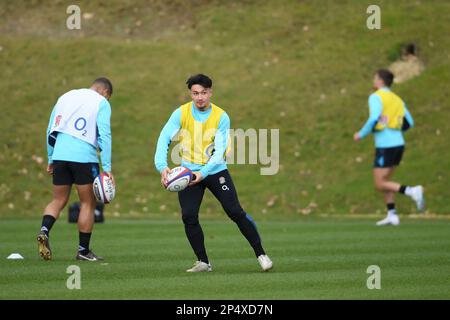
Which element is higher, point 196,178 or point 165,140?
point 165,140

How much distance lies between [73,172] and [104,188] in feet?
2.01

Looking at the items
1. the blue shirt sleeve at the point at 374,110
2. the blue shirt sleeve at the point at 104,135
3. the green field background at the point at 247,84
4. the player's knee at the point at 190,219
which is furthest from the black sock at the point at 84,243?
the green field background at the point at 247,84

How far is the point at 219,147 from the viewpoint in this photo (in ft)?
39.3

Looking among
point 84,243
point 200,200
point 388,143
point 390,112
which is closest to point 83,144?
point 84,243

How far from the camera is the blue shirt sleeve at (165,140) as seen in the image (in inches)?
466

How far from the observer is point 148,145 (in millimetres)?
28672

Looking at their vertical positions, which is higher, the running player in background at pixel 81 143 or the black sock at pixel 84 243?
the running player in background at pixel 81 143

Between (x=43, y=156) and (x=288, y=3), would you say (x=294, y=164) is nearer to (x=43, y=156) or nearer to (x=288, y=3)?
(x=43, y=156)

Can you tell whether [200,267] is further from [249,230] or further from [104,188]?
[104,188]

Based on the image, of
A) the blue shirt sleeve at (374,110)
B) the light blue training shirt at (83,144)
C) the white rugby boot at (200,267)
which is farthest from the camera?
the blue shirt sleeve at (374,110)

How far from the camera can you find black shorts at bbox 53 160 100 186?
45.1 ft

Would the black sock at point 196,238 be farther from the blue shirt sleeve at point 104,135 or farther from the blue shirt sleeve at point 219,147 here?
the blue shirt sleeve at point 104,135

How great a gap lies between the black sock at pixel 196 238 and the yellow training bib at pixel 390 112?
8726 mm

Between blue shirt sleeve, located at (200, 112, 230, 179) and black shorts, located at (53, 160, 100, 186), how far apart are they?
2.32m
